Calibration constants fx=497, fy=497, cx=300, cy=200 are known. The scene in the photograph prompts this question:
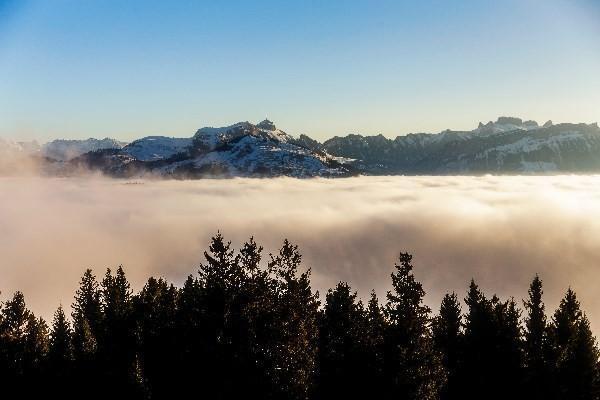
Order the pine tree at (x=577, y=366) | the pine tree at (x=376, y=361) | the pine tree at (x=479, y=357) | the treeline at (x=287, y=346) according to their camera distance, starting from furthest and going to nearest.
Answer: the pine tree at (x=479, y=357) < the pine tree at (x=577, y=366) < the pine tree at (x=376, y=361) < the treeline at (x=287, y=346)

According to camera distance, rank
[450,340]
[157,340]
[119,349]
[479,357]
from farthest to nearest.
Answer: [450,340] < [157,340] < [119,349] < [479,357]

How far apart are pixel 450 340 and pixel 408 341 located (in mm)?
26512

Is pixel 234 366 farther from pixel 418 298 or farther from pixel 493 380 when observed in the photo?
pixel 493 380

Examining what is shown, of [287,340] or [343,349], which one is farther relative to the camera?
[343,349]

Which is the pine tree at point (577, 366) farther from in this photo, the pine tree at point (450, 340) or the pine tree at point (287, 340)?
the pine tree at point (287, 340)

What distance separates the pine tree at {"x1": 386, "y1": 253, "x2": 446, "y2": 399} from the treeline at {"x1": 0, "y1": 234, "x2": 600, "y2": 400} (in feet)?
0.22

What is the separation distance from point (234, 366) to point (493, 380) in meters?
29.3

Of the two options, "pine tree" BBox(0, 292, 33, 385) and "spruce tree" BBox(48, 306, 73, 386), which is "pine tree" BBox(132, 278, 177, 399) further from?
"pine tree" BBox(0, 292, 33, 385)

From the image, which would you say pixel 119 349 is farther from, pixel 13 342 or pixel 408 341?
pixel 408 341

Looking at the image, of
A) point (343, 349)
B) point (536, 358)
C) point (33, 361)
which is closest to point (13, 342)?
point (33, 361)

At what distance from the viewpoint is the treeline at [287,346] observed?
2878 cm

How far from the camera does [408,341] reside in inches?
1251

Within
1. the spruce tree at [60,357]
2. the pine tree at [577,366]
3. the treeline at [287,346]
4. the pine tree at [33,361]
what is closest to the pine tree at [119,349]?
the treeline at [287,346]

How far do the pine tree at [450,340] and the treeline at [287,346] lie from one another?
15 cm
